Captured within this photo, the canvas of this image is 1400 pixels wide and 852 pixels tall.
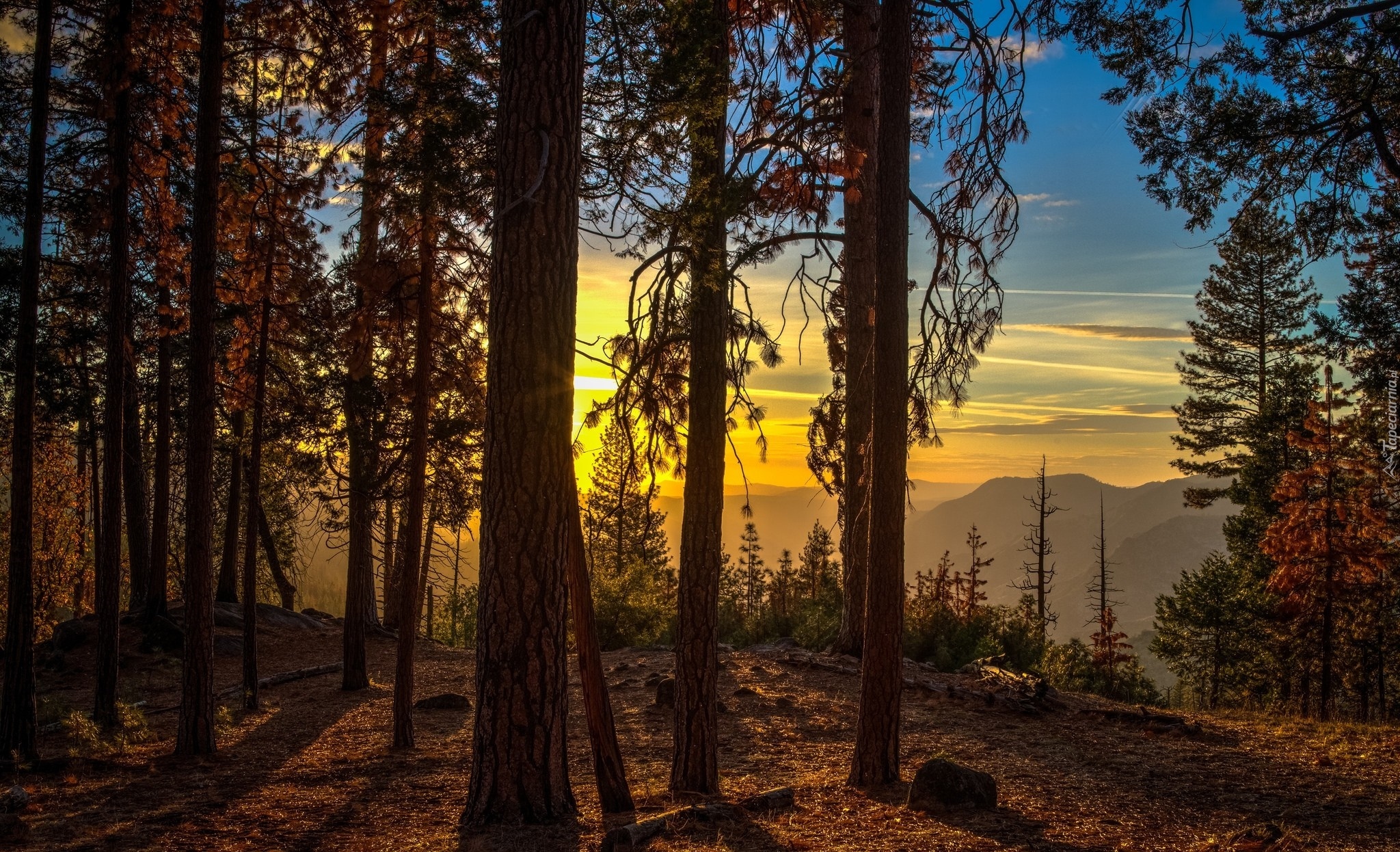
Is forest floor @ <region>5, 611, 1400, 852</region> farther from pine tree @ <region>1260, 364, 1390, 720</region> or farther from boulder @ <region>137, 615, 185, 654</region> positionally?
pine tree @ <region>1260, 364, 1390, 720</region>

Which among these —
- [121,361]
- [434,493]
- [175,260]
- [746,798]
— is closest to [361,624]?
[434,493]

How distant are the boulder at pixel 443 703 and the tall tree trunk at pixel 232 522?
4502 millimetres

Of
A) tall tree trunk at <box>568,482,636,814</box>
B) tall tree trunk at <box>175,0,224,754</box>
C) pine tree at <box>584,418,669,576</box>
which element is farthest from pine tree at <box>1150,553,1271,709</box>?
tall tree trunk at <box>175,0,224,754</box>

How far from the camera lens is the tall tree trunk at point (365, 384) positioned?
8.54m

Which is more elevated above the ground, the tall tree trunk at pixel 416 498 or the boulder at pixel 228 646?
the tall tree trunk at pixel 416 498

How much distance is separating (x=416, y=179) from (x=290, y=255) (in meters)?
5.61

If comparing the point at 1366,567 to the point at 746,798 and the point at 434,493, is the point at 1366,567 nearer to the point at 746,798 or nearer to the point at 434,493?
the point at 746,798

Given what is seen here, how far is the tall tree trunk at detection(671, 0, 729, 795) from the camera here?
6.19 m

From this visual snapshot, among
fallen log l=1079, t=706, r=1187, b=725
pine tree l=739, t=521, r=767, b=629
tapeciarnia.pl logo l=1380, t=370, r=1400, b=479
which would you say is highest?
tapeciarnia.pl logo l=1380, t=370, r=1400, b=479

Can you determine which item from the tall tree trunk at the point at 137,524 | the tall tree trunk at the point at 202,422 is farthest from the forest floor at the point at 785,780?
the tall tree trunk at the point at 137,524

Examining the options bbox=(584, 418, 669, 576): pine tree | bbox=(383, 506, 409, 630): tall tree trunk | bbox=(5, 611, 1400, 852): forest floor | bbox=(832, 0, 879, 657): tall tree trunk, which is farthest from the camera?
bbox=(383, 506, 409, 630): tall tree trunk

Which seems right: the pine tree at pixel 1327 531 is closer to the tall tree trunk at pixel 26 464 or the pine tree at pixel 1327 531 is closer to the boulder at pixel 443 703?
the boulder at pixel 443 703

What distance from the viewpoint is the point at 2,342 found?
42.7 feet

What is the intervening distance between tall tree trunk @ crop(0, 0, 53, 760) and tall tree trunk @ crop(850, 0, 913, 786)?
27.8 ft
